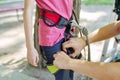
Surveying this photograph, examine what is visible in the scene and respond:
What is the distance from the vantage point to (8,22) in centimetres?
612

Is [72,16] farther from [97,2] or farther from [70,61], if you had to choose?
[97,2]

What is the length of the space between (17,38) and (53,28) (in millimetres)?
3034

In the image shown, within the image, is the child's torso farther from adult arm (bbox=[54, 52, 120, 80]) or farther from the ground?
the ground

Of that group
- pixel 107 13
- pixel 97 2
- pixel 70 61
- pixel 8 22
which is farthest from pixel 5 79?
pixel 97 2

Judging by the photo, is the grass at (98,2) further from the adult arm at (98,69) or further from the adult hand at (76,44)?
the adult arm at (98,69)

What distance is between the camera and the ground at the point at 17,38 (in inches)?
152

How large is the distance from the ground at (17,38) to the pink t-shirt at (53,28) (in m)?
1.17

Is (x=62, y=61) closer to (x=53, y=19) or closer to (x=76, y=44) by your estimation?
(x=76, y=44)

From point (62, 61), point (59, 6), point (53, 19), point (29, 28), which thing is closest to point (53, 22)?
point (53, 19)

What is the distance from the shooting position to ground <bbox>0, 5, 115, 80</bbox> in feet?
12.7

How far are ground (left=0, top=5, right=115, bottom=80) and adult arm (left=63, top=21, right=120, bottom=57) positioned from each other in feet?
4.49

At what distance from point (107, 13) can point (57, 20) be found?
14.9 ft

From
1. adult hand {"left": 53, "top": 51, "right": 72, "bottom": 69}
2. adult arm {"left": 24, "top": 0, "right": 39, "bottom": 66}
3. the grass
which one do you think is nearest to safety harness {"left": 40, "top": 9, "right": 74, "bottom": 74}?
adult arm {"left": 24, "top": 0, "right": 39, "bottom": 66}

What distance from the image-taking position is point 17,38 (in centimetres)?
510
